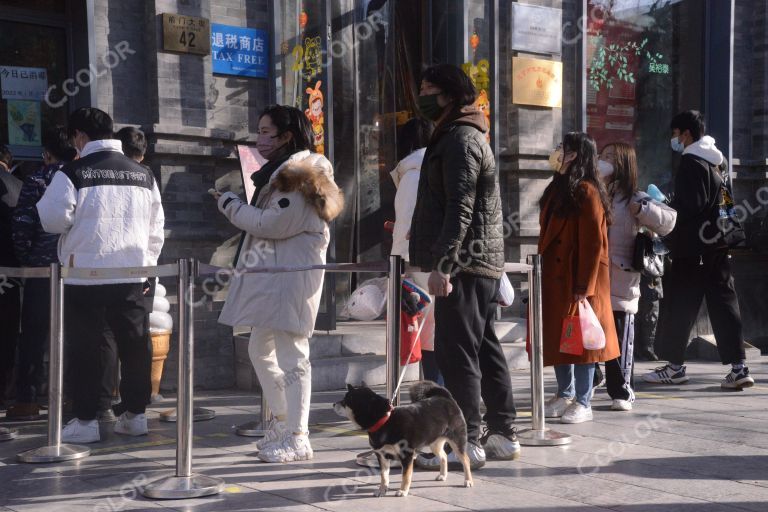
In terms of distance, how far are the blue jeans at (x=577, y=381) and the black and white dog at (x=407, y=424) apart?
202 centimetres

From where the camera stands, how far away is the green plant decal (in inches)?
463

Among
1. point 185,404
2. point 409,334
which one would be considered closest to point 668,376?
point 409,334

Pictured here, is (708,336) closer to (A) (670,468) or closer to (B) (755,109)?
(B) (755,109)

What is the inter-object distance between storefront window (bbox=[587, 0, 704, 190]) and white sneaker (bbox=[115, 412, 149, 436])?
22.5 feet

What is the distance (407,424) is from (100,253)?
251 centimetres

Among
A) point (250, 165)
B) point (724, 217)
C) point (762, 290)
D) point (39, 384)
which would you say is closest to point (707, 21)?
point (762, 290)

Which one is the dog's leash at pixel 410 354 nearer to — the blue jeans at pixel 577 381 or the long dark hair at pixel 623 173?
the blue jeans at pixel 577 381

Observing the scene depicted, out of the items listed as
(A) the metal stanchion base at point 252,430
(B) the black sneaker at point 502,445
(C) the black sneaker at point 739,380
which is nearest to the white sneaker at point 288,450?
(A) the metal stanchion base at point 252,430

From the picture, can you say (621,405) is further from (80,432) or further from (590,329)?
(80,432)

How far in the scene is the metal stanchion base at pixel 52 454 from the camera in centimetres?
575

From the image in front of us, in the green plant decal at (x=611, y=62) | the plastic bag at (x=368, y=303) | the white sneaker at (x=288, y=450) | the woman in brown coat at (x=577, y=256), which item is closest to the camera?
the white sneaker at (x=288, y=450)

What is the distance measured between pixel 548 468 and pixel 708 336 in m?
6.26

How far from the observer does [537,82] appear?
1077cm

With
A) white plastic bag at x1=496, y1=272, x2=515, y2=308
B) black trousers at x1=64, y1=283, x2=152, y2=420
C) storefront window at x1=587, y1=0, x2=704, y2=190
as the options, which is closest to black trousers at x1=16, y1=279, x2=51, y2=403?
black trousers at x1=64, y1=283, x2=152, y2=420
